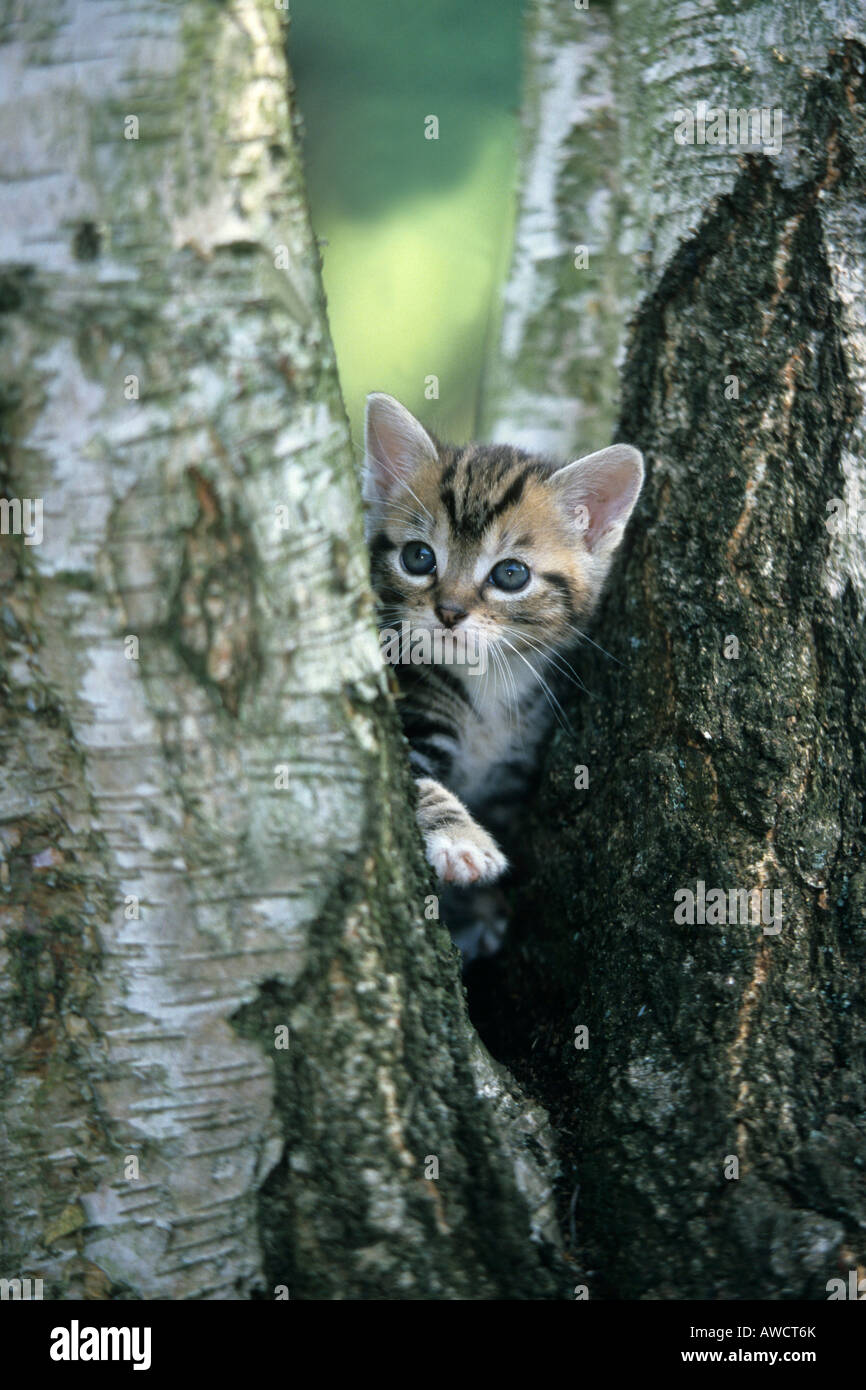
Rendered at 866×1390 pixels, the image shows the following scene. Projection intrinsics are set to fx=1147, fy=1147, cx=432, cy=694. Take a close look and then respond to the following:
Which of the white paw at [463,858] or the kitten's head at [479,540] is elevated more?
the kitten's head at [479,540]

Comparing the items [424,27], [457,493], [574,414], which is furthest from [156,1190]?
[424,27]

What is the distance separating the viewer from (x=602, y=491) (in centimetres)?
294

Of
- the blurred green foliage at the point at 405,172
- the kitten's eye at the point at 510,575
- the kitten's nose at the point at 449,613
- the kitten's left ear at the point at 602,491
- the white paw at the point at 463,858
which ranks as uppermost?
Result: the blurred green foliage at the point at 405,172

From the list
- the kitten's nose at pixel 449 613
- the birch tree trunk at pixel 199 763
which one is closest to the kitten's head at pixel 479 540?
the kitten's nose at pixel 449 613

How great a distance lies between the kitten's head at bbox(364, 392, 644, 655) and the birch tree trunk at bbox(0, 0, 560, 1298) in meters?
1.30

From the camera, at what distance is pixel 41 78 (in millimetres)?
1506

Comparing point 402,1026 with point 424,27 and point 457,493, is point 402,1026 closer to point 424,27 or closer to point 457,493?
point 457,493

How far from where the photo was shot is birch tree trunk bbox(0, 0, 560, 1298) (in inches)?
60.3

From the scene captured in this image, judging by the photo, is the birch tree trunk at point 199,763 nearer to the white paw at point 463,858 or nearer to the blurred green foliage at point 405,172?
the white paw at point 463,858

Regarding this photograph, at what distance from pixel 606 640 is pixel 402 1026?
43.0 inches

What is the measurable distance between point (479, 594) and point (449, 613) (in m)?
0.17

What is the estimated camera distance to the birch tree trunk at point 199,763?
1.53 m

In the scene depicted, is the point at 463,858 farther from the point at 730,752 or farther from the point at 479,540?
the point at 479,540

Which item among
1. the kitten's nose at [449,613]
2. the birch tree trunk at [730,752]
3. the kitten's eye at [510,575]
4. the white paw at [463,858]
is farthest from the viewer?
the kitten's eye at [510,575]
